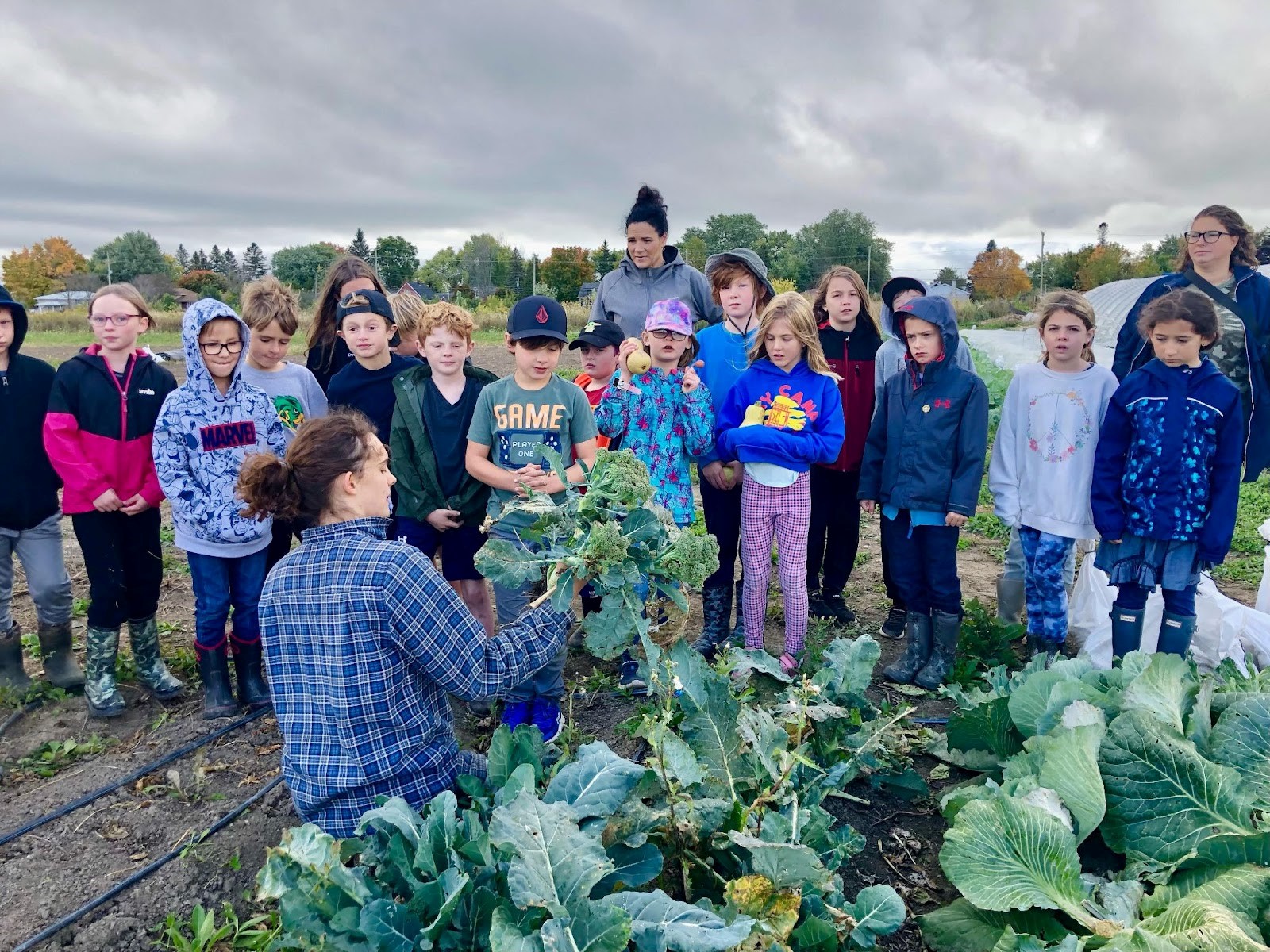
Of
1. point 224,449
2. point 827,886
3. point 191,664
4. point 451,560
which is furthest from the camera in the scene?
point 191,664

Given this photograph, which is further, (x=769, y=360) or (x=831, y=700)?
(x=769, y=360)

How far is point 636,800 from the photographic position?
2076 mm

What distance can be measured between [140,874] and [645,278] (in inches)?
136

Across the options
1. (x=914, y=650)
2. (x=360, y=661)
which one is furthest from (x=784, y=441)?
(x=360, y=661)

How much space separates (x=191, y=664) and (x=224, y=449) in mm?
1316

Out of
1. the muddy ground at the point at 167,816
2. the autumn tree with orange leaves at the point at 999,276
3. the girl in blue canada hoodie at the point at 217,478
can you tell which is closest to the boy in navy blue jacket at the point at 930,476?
the muddy ground at the point at 167,816

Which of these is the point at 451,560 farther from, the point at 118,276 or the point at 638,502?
the point at 118,276


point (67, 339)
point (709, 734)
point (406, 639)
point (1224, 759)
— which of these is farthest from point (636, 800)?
point (67, 339)

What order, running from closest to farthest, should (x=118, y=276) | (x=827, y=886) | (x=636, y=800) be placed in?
(x=827, y=886) < (x=636, y=800) < (x=118, y=276)

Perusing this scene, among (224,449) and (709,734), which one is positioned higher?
(224,449)

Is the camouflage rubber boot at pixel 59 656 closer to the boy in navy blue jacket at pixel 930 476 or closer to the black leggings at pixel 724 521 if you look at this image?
the black leggings at pixel 724 521

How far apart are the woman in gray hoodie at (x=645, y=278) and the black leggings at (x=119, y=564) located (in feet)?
7.93

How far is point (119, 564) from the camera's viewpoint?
147 inches

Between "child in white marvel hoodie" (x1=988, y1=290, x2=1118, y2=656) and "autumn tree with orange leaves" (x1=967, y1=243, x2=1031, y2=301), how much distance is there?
188 ft
